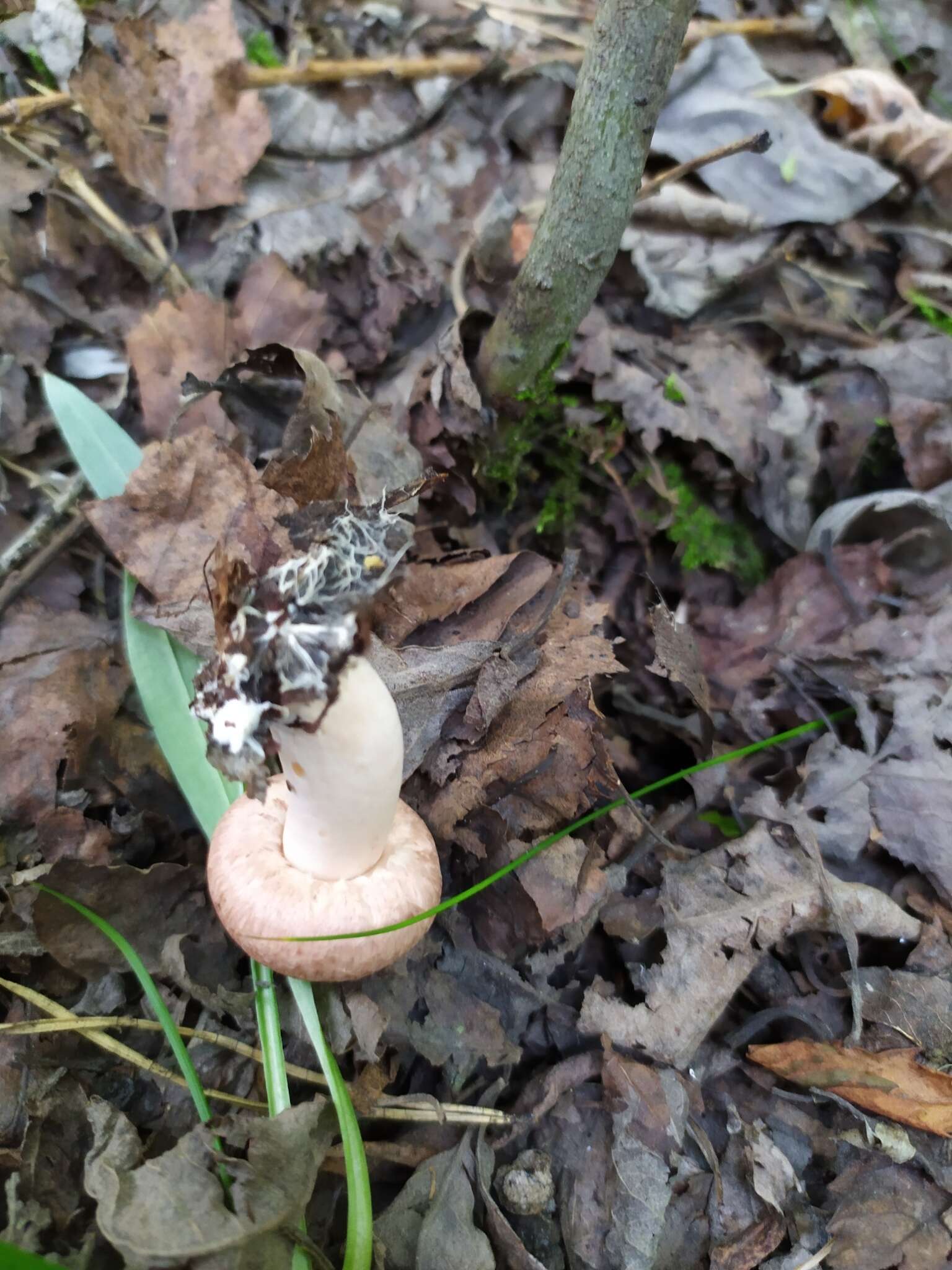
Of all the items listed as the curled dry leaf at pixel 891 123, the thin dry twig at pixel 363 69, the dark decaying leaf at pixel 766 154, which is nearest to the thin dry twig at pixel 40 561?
the thin dry twig at pixel 363 69

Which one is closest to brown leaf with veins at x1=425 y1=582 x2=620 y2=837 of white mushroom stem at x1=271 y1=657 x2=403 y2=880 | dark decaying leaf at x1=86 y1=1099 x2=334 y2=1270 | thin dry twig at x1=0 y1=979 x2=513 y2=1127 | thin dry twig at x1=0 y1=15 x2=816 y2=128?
white mushroom stem at x1=271 y1=657 x2=403 y2=880

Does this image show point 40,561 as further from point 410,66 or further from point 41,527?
point 410,66

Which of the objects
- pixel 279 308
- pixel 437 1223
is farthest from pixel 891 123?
pixel 437 1223

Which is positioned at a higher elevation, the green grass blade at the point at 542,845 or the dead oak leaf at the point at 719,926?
the green grass blade at the point at 542,845

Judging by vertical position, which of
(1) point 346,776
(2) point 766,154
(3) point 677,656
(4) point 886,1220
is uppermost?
(2) point 766,154

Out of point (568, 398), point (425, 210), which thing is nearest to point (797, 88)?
point (425, 210)

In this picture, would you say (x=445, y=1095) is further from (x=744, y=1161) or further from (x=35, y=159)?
(x=35, y=159)

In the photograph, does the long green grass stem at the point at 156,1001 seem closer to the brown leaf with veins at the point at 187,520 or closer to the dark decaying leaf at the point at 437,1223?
the dark decaying leaf at the point at 437,1223

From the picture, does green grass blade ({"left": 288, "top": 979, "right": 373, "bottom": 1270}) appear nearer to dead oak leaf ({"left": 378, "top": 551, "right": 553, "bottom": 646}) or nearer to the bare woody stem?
dead oak leaf ({"left": 378, "top": 551, "right": 553, "bottom": 646})
